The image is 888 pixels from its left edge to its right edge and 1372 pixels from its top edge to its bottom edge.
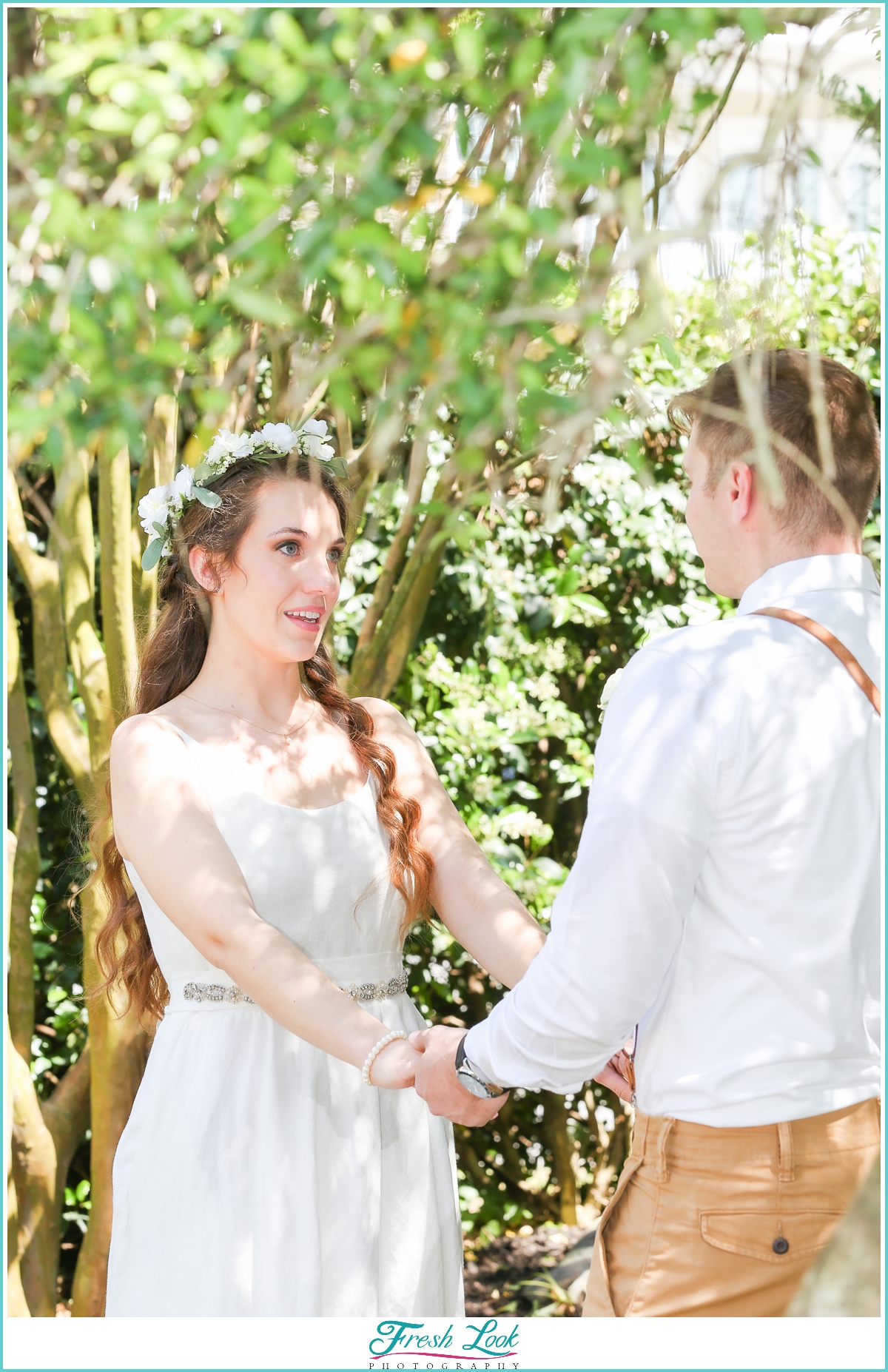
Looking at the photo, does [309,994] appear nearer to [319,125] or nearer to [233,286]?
[233,286]

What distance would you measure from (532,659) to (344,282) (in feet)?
7.82

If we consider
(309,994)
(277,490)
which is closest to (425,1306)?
(309,994)

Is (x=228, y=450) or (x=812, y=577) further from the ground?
(x=228, y=450)

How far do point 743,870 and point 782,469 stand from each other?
58 cm

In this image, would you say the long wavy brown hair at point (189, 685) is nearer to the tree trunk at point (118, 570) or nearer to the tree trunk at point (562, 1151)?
the tree trunk at point (118, 570)

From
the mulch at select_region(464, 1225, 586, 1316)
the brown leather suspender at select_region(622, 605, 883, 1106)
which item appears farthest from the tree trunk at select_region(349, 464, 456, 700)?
the mulch at select_region(464, 1225, 586, 1316)

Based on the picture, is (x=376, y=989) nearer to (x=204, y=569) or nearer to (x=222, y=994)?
(x=222, y=994)

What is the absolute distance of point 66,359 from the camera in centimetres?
197

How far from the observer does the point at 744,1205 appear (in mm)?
1685

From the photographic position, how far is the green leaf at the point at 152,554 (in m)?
2.57

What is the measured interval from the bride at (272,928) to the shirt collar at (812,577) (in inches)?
32.0

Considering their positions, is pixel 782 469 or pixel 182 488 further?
pixel 182 488

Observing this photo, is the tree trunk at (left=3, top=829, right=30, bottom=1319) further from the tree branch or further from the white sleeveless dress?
the tree branch

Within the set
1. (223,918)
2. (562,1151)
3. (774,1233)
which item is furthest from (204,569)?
(562,1151)
